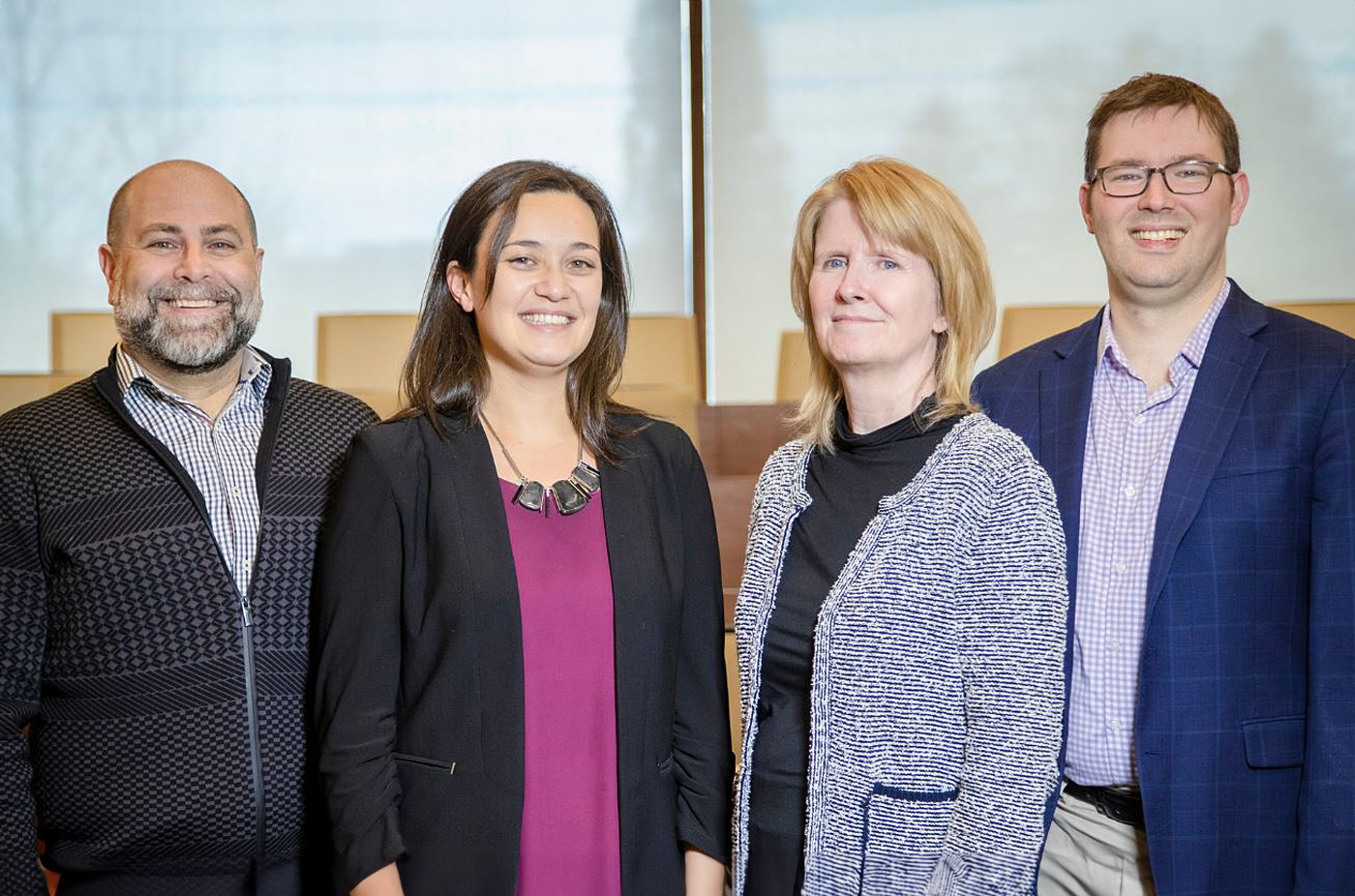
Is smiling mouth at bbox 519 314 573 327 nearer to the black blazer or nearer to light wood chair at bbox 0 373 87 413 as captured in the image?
the black blazer

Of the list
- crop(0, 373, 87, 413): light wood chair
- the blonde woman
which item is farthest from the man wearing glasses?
crop(0, 373, 87, 413): light wood chair

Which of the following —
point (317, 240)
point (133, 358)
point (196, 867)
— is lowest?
point (196, 867)

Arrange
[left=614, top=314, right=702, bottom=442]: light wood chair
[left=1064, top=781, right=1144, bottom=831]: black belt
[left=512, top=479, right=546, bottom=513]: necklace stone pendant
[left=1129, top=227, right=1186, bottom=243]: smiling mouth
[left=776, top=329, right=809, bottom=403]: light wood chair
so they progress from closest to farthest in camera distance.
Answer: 1. [left=512, top=479, right=546, bottom=513]: necklace stone pendant
2. [left=1064, top=781, right=1144, bottom=831]: black belt
3. [left=1129, top=227, right=1186, bottom=243]: smiling mouth
4. [left=614, top=314, right=702, bottom=442]: light wood chair
5. [left=776, top=329, right=809, bottom=403]: light wood chair

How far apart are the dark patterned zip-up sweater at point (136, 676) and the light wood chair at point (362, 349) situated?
2.30 meters

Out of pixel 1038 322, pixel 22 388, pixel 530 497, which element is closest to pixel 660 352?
pixel 1038 322

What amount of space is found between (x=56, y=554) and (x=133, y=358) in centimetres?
31

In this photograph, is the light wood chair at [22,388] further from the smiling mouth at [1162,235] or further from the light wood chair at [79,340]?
the smiling mouth at [1162,235]

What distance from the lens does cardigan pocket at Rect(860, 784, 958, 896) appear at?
1.49 m

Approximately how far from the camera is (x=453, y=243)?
174 centimetres

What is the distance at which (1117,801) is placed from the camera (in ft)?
5.83

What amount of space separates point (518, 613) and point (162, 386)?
676mm

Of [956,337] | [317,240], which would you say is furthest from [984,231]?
[956,337]

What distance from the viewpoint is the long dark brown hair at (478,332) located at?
170 cm

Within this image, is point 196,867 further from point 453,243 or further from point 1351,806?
point 1351,806
